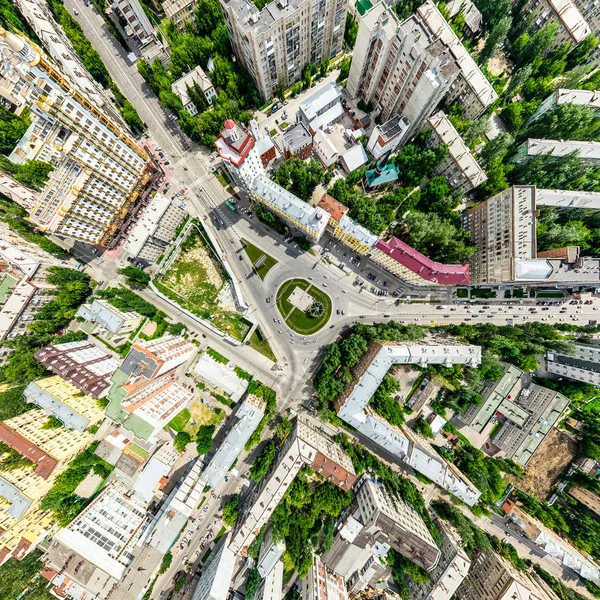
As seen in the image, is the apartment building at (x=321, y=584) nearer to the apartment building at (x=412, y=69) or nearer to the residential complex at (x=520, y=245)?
the residential complex at (x=520, y=245)

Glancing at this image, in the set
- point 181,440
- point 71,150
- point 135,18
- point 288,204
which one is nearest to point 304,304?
point 288,204

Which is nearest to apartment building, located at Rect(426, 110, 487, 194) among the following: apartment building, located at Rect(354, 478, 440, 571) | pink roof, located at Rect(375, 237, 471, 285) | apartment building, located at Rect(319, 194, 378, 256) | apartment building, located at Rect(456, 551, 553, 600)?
pink roof, located at Rect(375, 237, 471, 285)

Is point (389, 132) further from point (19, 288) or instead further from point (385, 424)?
point (19, 288)

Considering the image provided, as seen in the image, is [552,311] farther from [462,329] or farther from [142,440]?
[142,440]

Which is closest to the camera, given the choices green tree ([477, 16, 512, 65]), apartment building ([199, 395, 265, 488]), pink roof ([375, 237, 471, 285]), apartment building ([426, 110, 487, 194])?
apartment building ([199, 395, 265, 488])

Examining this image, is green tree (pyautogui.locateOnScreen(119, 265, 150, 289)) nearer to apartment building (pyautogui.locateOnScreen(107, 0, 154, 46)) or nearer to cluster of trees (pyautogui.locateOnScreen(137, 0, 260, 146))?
cluster of trees (pyautogui.locateOnScreen(137, 0, 260, 146))

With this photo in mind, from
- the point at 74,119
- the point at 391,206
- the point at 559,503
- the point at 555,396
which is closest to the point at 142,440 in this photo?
the point at 74,119
